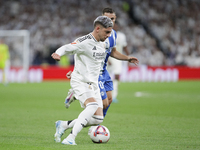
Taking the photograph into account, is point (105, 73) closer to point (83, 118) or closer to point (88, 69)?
point (88, 69)

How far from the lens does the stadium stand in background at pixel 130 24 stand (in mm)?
27539

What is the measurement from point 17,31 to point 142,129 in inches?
827

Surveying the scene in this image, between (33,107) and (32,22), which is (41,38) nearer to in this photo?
(32,22)

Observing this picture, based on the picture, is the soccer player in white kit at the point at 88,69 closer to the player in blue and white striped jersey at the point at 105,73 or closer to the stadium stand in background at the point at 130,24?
the player in blue and white striped jersey at the point at 105,73

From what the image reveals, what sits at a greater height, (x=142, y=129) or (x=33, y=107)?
(x=142, y=129)

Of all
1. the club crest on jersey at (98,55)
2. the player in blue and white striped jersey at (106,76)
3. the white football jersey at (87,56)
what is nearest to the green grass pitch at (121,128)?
the player in blue and white striped jersey at (106,76)

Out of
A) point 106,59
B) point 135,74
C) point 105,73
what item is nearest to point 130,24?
point 135,74

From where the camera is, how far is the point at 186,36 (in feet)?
98.8

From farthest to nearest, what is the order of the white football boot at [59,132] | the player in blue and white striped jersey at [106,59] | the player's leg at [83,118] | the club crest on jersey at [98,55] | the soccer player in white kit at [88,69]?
the player in blue and white striped jersey at [106,59], the club crest on jersey at [98,55], the white football boot at [59,132], the soccer player in white kit at [88,69], the player's leg at [83,118]

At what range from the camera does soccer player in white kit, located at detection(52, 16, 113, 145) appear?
532 centimetres

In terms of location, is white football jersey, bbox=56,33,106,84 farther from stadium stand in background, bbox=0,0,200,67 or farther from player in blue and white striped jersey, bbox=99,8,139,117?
stadium stand in background, bbox=0,0,200,67

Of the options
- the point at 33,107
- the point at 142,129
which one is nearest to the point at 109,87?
the point at 142,129

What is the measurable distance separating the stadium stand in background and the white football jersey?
20961 mm

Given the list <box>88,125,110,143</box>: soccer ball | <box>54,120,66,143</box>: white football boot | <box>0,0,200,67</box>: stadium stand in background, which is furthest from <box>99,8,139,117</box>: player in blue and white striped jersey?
<box>0,0,200,67</box>: stadium stand in background
